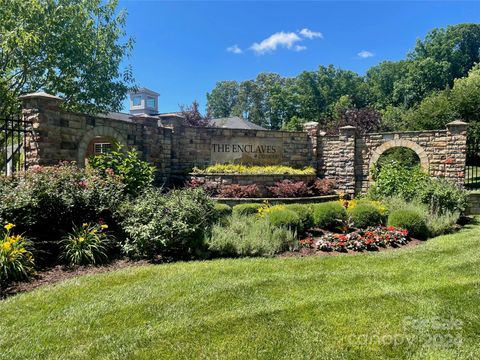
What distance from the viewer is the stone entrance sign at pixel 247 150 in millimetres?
11664

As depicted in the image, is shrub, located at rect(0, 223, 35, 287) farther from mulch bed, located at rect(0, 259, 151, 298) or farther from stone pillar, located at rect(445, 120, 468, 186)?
stone pillar, located at rect(445, 120, 468, 186)

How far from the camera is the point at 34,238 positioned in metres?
5.05

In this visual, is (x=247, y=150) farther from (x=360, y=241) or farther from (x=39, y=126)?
(x=39, y=126)

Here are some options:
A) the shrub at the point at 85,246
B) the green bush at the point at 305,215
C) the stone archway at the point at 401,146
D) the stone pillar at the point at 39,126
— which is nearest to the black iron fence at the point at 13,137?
the stone pillar at the point at 39,126

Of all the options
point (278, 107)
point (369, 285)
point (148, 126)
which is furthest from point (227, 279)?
point (278, 107)

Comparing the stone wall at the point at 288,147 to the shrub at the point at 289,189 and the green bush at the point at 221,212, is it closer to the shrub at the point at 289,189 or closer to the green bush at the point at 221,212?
the shrub at the point at 289,189

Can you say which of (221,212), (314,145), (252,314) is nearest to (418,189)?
(314,145)

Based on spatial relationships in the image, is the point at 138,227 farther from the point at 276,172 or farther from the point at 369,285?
the point at 276,172

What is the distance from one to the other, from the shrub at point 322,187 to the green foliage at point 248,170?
0.60 metres

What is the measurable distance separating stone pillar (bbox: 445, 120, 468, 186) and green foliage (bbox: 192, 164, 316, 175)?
4.33 meters

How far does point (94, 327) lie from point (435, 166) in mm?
11160

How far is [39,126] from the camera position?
6.87m

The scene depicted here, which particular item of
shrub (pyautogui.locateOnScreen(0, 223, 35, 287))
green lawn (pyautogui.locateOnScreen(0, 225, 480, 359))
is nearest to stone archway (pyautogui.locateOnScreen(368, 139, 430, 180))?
green lawn (pyautogui.locateOnScreen(0, 225, 480, 359))

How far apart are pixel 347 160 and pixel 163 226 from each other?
27.9 ft
